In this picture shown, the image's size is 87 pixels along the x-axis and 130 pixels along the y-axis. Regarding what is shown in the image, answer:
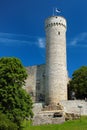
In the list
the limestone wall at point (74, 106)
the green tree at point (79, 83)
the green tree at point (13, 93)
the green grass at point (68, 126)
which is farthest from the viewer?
the green tree at point (79, 83)

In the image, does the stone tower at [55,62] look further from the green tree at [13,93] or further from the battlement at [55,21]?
the green tree at [13,93]

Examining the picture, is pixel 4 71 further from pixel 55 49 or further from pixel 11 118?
pixel 55 49

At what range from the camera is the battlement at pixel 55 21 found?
171 ft

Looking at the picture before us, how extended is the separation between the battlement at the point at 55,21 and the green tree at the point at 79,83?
7.52 m

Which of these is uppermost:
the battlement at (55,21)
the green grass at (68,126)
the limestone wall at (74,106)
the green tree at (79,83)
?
the battlement at (55,21)

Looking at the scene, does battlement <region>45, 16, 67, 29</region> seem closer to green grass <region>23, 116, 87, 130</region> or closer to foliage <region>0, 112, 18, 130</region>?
green grass <region>23, 116, 87, 130</region>

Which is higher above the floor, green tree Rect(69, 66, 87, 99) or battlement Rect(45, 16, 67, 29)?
battlement Rect(45, 16, 67, 29)

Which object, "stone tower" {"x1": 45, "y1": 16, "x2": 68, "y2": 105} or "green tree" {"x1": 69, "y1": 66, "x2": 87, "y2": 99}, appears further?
"green tree" {"x1": 69, "y1": 66, "x2": 87, "y2": 99}

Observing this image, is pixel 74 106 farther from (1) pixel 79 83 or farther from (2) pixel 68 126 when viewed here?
(2) pixel 68 126

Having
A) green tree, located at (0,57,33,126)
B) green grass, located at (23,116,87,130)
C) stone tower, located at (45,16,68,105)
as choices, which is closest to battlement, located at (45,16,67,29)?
stone tower, located at (45,16,68,105)

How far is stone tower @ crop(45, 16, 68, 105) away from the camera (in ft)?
162

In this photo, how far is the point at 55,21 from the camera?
171 ft

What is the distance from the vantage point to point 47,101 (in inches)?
1961

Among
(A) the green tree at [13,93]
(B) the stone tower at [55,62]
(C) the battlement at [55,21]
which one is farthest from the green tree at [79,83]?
(A) the green tree at [13,93]
